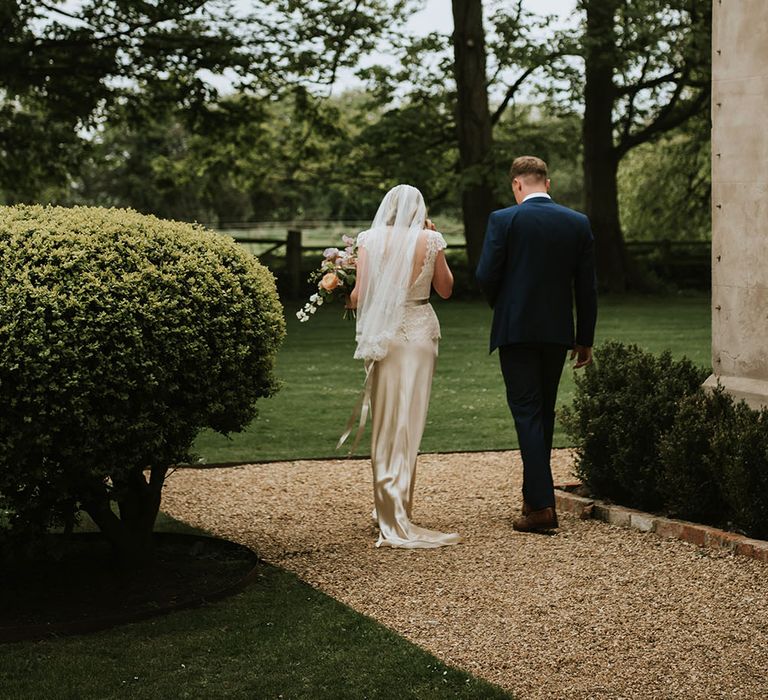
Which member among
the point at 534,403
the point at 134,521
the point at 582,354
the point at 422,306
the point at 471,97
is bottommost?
the point at 134,521

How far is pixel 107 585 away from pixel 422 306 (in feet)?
8.18

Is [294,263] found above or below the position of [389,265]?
below

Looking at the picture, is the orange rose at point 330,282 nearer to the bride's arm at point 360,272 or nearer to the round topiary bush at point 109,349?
the bride's arm at point 360,272

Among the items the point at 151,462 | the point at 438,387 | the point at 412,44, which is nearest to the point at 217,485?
the point at 151,462

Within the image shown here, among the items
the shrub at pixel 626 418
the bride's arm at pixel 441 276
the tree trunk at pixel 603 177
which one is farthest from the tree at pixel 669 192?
the bride's arm at pixel 441 276

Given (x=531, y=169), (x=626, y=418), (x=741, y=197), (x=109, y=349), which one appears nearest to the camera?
(x=109, y=349)

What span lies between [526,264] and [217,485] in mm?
2958

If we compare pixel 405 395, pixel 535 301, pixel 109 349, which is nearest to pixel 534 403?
pixel 535 301

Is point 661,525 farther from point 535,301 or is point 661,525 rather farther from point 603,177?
point 603,177

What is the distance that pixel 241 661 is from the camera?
15.6ft

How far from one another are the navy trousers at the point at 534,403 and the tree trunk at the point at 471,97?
1733 centimetres

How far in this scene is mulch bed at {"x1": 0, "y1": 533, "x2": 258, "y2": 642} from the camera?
17.4 feet

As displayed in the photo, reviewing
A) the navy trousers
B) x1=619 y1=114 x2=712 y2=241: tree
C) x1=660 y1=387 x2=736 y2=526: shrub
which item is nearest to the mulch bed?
the navy trousers

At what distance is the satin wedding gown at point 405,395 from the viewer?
688 centimetres
